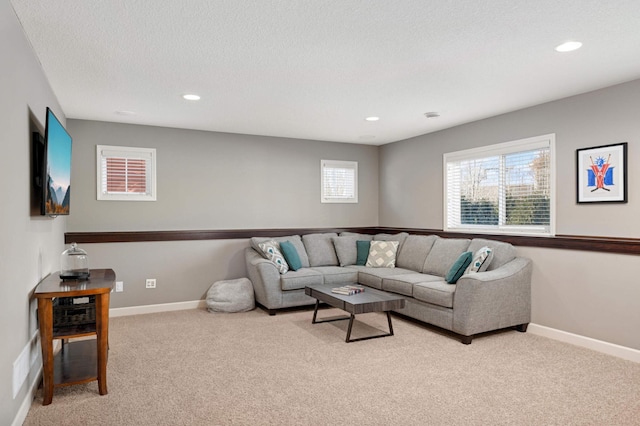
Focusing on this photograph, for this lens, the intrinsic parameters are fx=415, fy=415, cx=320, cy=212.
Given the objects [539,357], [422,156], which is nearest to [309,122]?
[422,156]

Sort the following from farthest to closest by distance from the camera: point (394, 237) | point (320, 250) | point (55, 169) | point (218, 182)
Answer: point (394, 237)
point (320, 250)
point (218, 182)
point (55, 169)

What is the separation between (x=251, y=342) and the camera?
13.0 ft

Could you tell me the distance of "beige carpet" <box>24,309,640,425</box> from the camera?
253 centimetres

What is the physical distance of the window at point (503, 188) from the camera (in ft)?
14.3

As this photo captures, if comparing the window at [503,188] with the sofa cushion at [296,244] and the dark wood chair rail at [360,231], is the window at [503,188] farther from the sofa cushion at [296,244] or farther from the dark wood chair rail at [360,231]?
the sofa cushion at [296,244]

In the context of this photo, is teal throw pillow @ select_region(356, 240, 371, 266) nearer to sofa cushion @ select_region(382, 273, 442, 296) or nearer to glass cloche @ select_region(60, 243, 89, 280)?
sofa cushion @ select_region(382, 273, 442, 296)

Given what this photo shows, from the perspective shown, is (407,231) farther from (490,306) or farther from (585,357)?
(585,357)

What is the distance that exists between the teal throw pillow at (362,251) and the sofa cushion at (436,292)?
147 cm

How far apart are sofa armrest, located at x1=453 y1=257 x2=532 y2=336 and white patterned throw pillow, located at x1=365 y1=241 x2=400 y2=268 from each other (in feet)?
5.44

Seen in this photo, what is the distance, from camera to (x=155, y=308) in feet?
17.1

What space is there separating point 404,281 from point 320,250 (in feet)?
5.15

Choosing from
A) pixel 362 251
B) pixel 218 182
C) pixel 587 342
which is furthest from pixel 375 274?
pixel 218 182

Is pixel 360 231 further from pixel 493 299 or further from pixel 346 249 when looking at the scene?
pixel 493 299

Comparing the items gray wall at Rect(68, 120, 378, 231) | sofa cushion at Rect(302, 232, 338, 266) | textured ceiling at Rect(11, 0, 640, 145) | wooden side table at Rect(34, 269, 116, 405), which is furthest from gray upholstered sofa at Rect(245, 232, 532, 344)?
wooden side table at Rect(34, 269, 116, 405)
